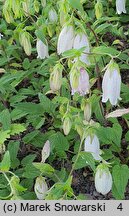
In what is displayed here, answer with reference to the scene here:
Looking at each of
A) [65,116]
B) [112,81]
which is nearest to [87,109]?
[65,116]

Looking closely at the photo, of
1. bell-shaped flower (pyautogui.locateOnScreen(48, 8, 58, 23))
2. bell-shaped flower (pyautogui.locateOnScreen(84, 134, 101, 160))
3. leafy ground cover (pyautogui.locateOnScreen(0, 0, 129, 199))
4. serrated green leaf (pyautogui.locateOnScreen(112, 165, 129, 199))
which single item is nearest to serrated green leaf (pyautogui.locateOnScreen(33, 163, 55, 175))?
leafy ground cover (pyautogui.locateOnScreen(0, 0, 129, 199))

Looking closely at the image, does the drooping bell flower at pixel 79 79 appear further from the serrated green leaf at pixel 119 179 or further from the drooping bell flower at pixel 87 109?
the serrated green leaf at pixel 119 179

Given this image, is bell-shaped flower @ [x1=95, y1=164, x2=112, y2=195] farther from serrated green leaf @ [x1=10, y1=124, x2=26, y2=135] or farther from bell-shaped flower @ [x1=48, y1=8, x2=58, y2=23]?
bell-shaped flower @ [x1=48, y1=8, x2=58, y2=23]

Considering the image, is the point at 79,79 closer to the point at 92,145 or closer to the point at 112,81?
the point at 112,81

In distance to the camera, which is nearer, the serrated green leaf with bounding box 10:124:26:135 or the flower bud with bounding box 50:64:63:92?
the flower bud with bounding box 50:64:63:92

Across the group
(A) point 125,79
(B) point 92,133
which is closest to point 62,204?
(B) point 92,133

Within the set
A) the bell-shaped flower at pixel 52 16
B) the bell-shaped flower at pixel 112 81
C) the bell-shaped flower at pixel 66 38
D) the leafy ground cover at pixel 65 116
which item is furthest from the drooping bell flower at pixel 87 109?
the bell-shaped flower at pixel 52 16
